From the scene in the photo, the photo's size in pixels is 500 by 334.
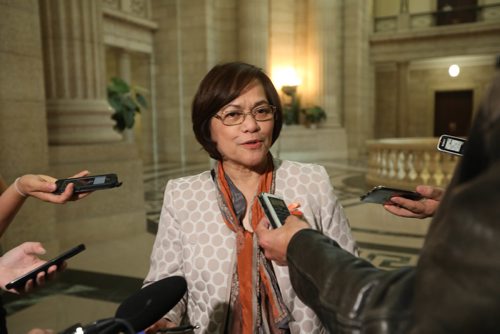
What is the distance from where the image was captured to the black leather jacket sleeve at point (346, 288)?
2.22 feet

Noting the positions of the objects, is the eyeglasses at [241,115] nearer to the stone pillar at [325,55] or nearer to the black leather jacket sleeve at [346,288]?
the black leather jacket sleeve at [346,288]

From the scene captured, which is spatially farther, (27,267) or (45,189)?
(45,189)

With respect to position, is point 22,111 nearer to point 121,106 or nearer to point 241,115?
point 121,106

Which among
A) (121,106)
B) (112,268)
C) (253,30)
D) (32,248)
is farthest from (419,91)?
(32,248)

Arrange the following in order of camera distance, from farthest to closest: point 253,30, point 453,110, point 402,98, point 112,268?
point 453,110
point 402,98
point 253,30
point 112,268

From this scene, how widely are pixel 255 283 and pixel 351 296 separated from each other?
83cm

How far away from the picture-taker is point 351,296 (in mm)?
781

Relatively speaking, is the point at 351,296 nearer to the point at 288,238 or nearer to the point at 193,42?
the point at 288,238

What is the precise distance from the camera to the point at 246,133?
172 centimetres

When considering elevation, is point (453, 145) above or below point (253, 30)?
below

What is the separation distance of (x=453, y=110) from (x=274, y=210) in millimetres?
21835

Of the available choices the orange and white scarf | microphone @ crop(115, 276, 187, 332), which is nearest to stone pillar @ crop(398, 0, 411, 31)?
the orange and white scarf

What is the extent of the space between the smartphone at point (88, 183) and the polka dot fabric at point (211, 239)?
273 mm

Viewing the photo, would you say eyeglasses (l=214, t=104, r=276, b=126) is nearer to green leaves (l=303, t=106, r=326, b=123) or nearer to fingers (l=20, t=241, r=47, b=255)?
fingers (l=20, t=241, r=47, b=255)
